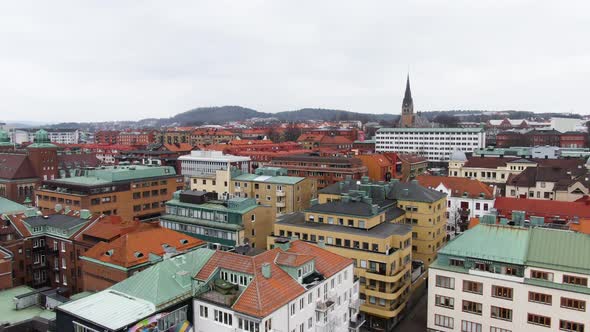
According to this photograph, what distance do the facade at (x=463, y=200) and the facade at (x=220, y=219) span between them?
34022 millimetres

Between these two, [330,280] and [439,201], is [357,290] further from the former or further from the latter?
[439,201]

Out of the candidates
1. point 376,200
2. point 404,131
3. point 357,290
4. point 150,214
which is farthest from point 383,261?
point 404,131

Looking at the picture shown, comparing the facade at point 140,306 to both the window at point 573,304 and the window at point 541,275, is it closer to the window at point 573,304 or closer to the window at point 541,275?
the window at point 541,275

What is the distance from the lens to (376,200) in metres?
62.1

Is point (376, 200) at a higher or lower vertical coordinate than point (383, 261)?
higher

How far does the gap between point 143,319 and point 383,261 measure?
978 inches

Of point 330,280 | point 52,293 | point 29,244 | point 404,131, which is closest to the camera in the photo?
point 330,280

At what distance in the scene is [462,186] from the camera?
3211 inches

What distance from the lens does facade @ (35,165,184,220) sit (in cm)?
7906

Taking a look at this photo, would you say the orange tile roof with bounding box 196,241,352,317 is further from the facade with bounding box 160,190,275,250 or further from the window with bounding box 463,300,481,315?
the facade with bounding box 160,190,275,250

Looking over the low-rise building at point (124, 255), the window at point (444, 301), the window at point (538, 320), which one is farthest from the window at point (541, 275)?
the low-rise building at point (124, 255)

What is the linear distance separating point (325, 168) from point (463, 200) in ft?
113

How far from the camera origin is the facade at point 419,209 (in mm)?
59906

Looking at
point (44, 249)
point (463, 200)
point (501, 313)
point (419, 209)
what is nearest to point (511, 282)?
point (501, 313)
